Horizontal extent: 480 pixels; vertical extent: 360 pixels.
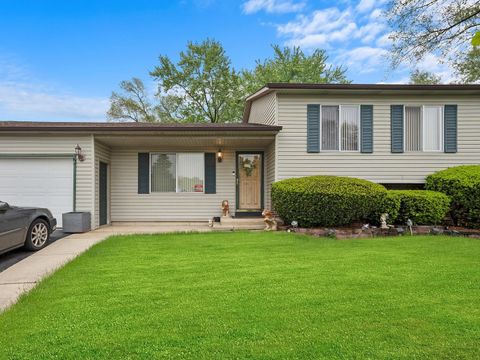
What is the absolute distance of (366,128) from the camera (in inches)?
356

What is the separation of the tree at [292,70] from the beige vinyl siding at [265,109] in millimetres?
13169

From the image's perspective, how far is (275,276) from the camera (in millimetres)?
4188

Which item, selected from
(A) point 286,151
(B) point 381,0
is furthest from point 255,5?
(A) point 286,151

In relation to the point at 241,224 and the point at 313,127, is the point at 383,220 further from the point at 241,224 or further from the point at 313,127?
the point at 241,224

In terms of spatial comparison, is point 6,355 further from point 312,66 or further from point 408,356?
point 312,66

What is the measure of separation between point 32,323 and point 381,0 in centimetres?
1364

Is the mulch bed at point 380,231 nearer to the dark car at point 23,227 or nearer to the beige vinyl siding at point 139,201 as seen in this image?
the beige vinyl siding at point 139,201

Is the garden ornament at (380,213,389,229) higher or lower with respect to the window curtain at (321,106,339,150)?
lower

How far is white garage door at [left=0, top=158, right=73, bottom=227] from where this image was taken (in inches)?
347

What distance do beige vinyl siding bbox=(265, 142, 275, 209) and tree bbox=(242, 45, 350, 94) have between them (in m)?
15.4

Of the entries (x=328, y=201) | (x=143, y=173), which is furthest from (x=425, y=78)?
(x=143, y=173)

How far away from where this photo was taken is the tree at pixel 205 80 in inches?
979

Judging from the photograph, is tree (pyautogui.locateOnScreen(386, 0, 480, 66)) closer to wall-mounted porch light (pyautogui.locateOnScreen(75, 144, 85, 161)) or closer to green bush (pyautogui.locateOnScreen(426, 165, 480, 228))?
green bush (pyautogui.locateOnScreen(426, 165, 480, 228))

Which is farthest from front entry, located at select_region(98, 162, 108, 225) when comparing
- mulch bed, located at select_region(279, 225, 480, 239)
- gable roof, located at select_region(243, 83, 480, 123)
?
mulch bed, located at select_region(279, 225, 480, 239)
